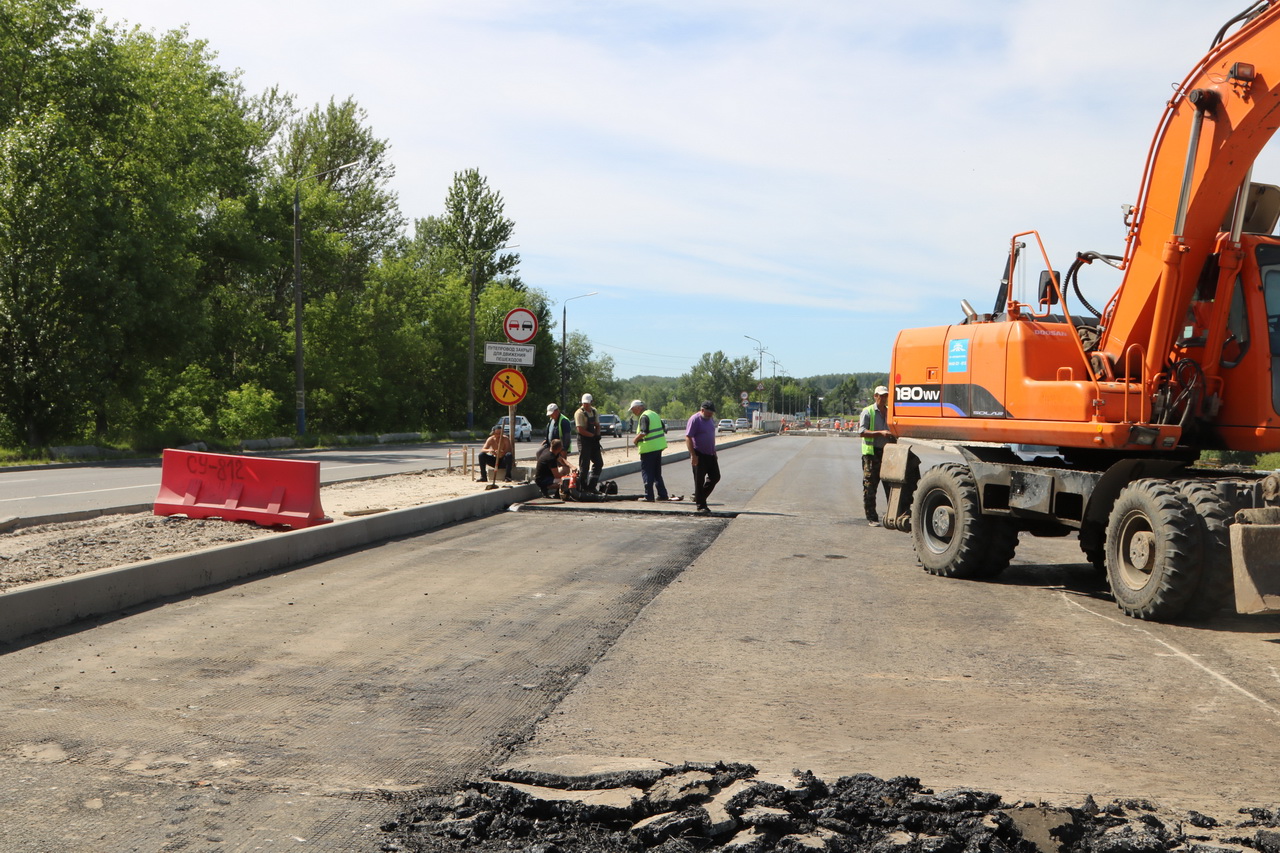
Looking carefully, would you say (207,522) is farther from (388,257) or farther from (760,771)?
(388,257)

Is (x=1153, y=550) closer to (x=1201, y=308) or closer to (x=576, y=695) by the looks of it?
(x=1201, y=308)

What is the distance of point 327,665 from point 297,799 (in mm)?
2170

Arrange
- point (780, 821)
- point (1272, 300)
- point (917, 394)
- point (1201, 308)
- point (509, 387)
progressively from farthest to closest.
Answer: point (509, 387)
point (917, 394)
point (1201, 308)
point (1272, 300)
point (780, 821)

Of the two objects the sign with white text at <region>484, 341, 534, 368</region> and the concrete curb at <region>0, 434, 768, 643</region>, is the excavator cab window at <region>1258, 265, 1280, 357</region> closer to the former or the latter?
the concrete curb at <region>0, 434, 768, 643</region>

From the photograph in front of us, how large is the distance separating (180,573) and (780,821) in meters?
6.20

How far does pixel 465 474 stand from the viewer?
22438mm

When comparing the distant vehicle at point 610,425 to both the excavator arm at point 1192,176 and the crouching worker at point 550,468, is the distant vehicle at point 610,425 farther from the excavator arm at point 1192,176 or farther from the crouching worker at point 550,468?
the excavator arm at point 1192,176

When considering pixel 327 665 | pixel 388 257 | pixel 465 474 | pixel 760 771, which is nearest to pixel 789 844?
pixel 760 771

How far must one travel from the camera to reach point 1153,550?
8.13 metres

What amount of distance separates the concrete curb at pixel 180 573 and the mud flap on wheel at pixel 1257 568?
7763 mm

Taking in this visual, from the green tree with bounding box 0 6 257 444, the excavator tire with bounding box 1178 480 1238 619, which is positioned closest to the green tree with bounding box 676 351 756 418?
the green tree with bounding box 0 6 257 444

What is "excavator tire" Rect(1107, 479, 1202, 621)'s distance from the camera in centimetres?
768

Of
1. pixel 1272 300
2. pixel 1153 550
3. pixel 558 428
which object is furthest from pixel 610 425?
pixel 1153 550

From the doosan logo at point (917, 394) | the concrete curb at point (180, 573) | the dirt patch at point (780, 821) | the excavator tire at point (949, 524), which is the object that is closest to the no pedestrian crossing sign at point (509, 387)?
the concrete curb at point (180, 573)
